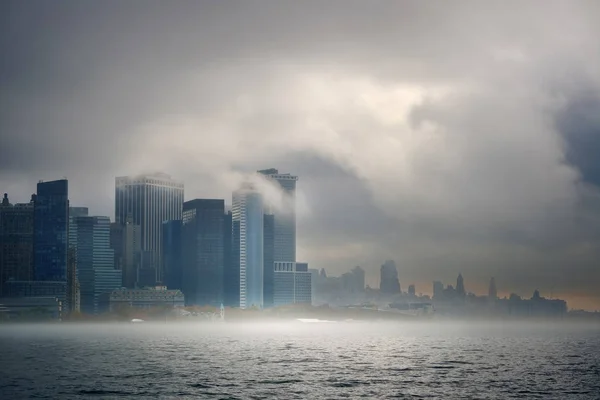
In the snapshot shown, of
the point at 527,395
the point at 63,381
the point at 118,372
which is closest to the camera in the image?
the point at 527,395

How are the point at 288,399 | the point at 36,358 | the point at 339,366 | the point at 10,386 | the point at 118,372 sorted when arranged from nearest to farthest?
1. the point at 288,399
2. the point at 10,386
3. the point at 118,372
4. the point at 339,366
5. the point at 36,358

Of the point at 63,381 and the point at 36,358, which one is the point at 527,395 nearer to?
A: the point at 63,381

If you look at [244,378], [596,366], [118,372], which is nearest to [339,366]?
[244,378]

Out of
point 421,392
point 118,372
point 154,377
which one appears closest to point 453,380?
point 421,392

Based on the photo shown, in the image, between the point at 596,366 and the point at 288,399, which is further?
the point at 596,366

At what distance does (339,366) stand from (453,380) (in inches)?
1443

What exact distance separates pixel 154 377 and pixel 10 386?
84.4ft

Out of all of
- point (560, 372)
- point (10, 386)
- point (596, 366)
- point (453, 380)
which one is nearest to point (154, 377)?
point (10, 386)

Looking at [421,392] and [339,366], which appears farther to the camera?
[339,366]

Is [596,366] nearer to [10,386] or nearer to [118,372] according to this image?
[118,372]

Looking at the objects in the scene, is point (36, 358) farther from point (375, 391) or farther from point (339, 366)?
point (375, 391)

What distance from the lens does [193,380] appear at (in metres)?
137

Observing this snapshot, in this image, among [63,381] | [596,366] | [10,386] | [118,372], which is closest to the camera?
[10,386]

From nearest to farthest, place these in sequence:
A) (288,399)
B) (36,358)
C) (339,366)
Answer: (288,399) → (339,366) → (36,358)
